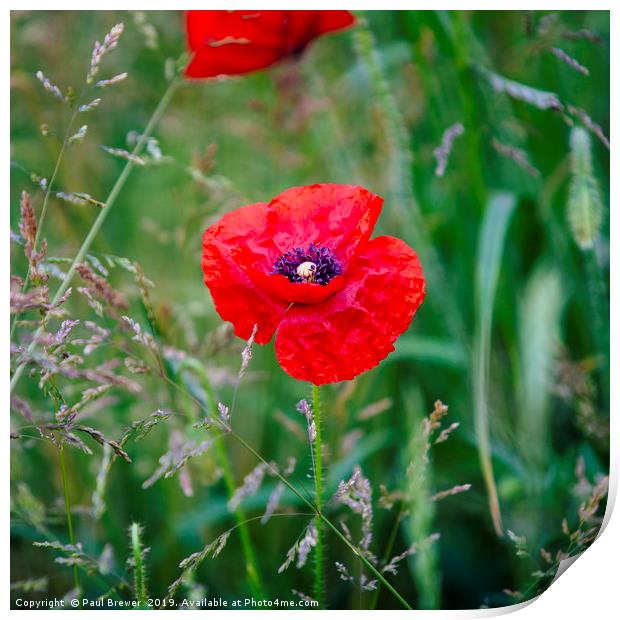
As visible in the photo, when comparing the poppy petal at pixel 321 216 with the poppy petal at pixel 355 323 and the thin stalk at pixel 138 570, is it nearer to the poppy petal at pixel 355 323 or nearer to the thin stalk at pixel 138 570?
the poppy petal at pixel 355 323

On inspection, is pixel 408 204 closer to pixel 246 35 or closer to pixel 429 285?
pixel 429 285

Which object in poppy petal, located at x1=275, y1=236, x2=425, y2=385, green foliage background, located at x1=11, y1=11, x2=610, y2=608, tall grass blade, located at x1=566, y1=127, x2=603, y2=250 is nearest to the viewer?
poppy petal, located at x1=275, y1=236, x2=425, y2=385

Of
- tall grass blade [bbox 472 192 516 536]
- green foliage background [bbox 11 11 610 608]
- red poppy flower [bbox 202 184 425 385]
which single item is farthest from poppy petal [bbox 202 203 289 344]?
tall grass blade [bbox 472 192 516 536]

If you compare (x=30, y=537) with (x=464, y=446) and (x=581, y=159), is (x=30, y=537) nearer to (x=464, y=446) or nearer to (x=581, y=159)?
(x=464, y=446)

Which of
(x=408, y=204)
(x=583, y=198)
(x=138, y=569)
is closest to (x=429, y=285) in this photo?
(x=408, y=204)

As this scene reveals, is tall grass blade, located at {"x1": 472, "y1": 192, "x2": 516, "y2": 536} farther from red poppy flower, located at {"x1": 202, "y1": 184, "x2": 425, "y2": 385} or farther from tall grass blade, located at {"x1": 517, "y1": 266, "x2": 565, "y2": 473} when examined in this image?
red poppy flower, located at {"x1": 202, "y1": 184, "x2": 425, "y2": 385}

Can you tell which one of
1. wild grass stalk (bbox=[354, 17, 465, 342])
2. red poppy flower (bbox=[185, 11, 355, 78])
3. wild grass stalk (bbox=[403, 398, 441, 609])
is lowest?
wild grass stalk (bbox=[403, 398, 441, 609])
